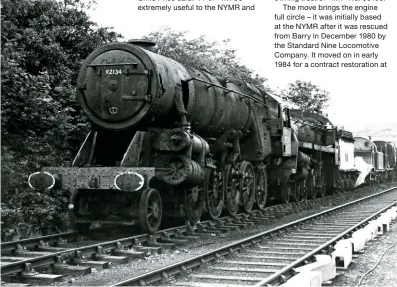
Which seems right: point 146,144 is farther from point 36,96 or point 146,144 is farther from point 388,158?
point 388,158

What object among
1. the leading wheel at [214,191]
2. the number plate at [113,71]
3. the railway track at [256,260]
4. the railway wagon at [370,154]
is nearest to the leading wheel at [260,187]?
the leading wheel at [214,191]

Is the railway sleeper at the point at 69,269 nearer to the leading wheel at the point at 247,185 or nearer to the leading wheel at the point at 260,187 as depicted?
the leading wheel at the point at 247,185

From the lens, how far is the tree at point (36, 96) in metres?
9.43

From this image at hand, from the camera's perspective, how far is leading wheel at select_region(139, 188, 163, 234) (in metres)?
8.21

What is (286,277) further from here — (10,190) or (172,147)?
(10,190)

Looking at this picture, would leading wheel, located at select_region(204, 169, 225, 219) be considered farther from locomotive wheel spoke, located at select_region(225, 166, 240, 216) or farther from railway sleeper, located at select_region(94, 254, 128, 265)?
railway sleeper, located at select_region(94, 254, 128, 265)

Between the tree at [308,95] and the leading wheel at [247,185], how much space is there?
21.6m

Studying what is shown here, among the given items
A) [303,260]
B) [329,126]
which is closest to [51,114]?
[303,260]

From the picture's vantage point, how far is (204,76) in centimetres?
1072

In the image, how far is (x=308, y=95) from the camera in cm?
3419

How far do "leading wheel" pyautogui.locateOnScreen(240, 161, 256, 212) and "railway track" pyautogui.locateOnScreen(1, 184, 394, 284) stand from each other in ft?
6.97

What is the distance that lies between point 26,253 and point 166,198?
3.13 metres

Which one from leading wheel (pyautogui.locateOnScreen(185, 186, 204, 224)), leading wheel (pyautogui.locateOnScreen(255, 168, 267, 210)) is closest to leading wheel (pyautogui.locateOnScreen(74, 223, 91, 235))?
leading wheel (pyautogui.locateOnScreen(185, 186, 204, 224))

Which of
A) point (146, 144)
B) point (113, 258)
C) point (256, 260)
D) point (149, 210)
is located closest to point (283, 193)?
point (146, 144)
